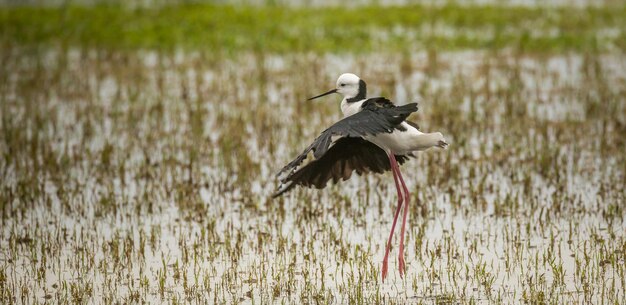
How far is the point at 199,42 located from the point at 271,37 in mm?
1068

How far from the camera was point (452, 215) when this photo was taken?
26.3 ft

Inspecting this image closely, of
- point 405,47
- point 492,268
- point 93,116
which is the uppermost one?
point 405,47

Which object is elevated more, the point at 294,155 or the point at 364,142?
the point at 294,155

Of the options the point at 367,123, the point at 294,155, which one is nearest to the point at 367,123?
the point at 367,123

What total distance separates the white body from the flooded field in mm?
673

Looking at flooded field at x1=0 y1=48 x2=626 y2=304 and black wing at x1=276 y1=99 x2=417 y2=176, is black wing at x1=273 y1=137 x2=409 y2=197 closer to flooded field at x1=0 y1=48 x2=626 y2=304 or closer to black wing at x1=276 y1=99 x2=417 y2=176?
black wing at x1=276 y1=99 x2=417 y2=176

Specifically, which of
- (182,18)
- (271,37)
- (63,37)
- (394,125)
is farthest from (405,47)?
(394,125)

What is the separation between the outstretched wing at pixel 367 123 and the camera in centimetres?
623

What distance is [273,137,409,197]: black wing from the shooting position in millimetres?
6961

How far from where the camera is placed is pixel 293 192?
8.83 metres

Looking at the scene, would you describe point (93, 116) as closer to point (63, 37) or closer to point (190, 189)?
point (190, 189)

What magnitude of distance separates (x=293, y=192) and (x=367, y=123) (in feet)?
7.81

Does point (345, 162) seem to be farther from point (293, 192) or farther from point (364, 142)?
point (293, 192)

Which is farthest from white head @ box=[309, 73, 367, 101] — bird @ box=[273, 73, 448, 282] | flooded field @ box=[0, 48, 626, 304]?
flooded field @ box=[0, 48, 626, 304]
